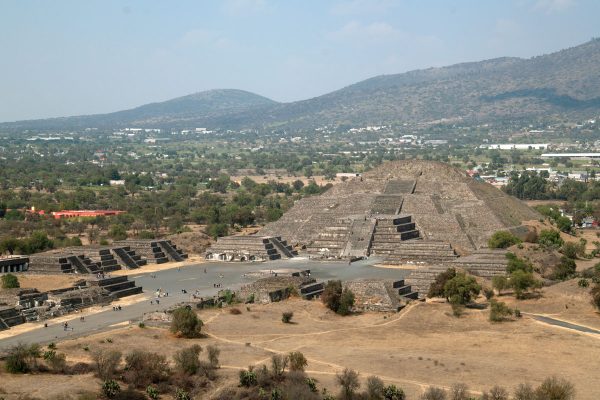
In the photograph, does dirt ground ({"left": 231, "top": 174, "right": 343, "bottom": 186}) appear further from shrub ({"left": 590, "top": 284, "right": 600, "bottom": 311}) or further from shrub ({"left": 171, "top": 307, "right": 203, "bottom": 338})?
shrub ({"left": 171, "top": 307, "right": 203, "bottom": 338})

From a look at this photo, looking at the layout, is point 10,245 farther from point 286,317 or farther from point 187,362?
point 187,362

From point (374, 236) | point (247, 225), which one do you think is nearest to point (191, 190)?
point (247, 225)

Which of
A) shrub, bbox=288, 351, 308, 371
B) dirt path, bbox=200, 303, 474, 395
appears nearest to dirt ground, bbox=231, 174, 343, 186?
dirt path, bbox=200, 303, 474, 395

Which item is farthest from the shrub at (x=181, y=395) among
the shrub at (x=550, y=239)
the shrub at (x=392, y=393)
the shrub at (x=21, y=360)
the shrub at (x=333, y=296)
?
the shrub at (x=550, y=239)

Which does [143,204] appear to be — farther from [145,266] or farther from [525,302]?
[525,302]

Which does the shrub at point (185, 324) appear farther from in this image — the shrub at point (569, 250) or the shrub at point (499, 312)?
the shrub at point (569, 250)

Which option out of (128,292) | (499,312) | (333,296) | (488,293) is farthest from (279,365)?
(128,292)
